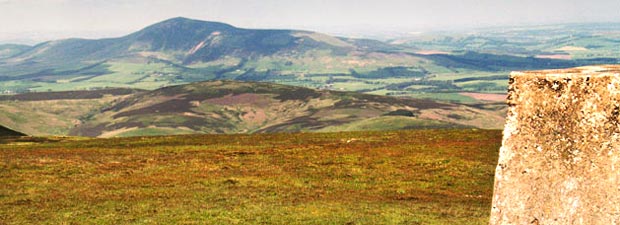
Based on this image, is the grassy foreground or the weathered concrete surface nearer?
the weathered concrete surface

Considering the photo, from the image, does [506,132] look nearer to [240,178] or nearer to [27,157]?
[240,178]

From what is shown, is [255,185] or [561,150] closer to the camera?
[561,150]

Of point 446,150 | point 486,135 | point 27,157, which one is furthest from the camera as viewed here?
point 486,135

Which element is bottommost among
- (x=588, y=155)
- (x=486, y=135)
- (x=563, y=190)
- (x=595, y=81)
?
(x=486, y=135)

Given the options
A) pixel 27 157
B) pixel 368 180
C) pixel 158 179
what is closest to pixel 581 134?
pixel 368 180

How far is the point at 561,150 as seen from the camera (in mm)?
13383

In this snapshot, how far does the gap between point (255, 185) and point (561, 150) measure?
31478 mm

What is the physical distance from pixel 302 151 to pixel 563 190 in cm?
5021

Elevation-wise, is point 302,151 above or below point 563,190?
below

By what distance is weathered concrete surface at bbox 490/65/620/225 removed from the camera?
42.4 feet

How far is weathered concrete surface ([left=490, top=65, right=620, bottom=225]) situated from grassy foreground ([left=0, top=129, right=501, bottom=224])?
17779 millimetres

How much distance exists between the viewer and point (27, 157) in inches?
2173

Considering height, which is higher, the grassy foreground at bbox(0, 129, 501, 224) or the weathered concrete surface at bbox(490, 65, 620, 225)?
the weathered concrete surface at bbox(490, 65, 620, 225)

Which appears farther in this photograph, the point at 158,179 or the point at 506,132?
the point at 158,179
